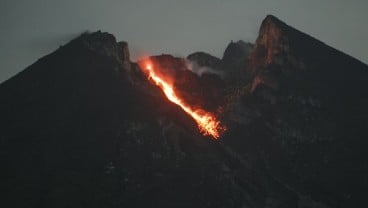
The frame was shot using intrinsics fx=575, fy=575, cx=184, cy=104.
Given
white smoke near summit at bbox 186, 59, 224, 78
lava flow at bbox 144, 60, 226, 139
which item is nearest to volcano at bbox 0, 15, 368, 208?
lava flow at bbox 144, 60, 226, 139

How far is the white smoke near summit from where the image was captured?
18612 cm

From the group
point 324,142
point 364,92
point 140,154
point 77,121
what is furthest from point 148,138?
point 364,92

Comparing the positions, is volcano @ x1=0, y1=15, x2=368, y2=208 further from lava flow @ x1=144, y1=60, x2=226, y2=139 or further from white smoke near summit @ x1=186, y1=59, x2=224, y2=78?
white smoke near summit @ x1=186, y1=59, x2=224, y2=78

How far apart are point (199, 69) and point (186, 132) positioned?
73.1 m

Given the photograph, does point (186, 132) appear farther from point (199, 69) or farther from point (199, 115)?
point (199, 69)

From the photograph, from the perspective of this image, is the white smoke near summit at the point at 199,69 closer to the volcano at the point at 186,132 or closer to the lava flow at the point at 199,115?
the volcano at the point at 186,132

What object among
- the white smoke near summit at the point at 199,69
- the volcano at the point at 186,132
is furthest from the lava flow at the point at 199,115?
the white smoke near summit at the point at 199,69

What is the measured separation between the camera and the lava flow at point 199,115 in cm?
13986

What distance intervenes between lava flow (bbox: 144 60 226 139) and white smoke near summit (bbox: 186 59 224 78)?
16.4 metres

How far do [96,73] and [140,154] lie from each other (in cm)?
3668

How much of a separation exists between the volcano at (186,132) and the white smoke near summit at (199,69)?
49.5ft

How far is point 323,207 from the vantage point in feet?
371

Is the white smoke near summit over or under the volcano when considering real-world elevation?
over

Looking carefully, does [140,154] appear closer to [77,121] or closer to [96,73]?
[77,121]
